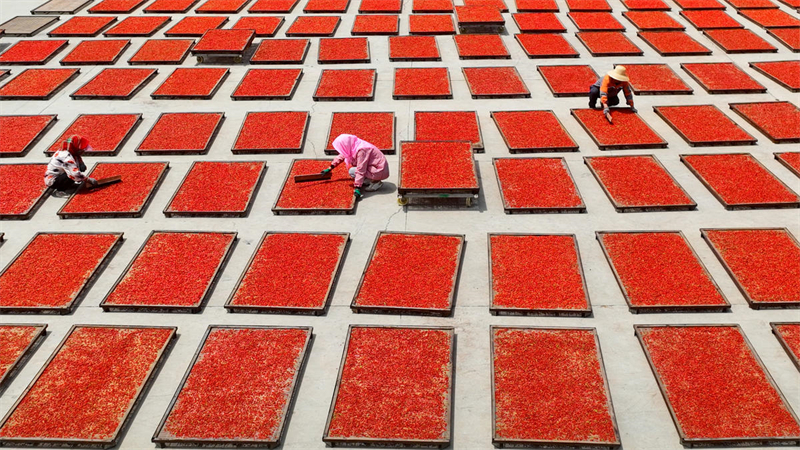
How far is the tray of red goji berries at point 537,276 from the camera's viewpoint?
9.17m

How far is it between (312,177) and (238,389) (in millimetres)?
5520

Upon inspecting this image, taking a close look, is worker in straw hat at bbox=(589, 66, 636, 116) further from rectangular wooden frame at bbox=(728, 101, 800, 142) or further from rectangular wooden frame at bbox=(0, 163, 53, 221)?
rectangular wooden frame at bbox=(0, 163, 53, 221)

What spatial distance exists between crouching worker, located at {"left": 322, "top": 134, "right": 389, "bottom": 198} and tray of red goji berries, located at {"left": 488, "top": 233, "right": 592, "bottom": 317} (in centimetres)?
275

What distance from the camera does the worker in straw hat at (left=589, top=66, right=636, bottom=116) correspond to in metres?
14.3

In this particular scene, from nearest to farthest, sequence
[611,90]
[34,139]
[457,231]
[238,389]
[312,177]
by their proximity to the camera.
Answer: [238,389] < [457,231] < [312,177] < [34,139] < [611,90]

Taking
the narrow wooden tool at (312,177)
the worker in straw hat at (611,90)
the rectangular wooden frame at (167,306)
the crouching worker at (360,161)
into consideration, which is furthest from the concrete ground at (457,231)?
→ the worker in straw hat at (611,90)

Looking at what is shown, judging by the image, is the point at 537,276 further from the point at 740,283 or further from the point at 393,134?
the point at 393,134

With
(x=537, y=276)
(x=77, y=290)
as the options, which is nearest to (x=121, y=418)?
(x=77, y=290)

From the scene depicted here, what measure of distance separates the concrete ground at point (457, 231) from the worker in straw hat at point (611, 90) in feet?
2.55

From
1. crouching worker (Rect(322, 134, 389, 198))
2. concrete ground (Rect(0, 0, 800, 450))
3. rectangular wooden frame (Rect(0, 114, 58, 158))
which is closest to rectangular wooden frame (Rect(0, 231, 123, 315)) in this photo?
concrete ground (Rect(0, 0, 800, 450))

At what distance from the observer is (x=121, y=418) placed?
7621mm

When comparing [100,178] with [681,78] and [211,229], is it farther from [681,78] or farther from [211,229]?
[681,78]

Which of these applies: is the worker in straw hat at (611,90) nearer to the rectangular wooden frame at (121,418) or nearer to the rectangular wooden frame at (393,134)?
the rectangular wooden frame at (393,134)

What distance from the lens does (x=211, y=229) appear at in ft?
37.2
